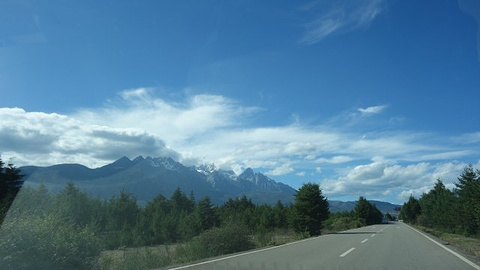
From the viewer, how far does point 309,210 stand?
3931 cm

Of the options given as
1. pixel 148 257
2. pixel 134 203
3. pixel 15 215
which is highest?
pixel 134 203

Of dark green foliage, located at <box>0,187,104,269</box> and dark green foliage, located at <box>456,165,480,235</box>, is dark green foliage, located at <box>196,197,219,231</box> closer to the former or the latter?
dark green foliage, located at <box>456,165,480,235</box>

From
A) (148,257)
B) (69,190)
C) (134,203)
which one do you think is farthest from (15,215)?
(134,203)

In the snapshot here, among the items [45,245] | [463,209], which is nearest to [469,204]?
[463,209]

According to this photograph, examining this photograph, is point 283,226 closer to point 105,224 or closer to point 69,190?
point 105,224

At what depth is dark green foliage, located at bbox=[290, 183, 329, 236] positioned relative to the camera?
3912 cm

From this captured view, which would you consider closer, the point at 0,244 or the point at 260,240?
the point at 0,244

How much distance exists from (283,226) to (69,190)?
115 ft

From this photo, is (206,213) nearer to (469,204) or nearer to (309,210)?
(309,210)

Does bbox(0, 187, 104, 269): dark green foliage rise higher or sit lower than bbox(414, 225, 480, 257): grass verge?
lower

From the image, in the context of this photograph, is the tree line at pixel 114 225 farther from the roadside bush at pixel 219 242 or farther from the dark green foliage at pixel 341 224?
the dark green foliage at pixel 341 224

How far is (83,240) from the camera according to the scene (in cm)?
1145

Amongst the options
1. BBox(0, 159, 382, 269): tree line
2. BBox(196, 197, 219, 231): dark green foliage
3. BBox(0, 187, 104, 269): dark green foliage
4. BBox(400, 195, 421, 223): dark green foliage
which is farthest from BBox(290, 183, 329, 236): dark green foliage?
BBox(400, 195, 421, 223): dark green foliage

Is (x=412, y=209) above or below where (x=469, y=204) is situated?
above
